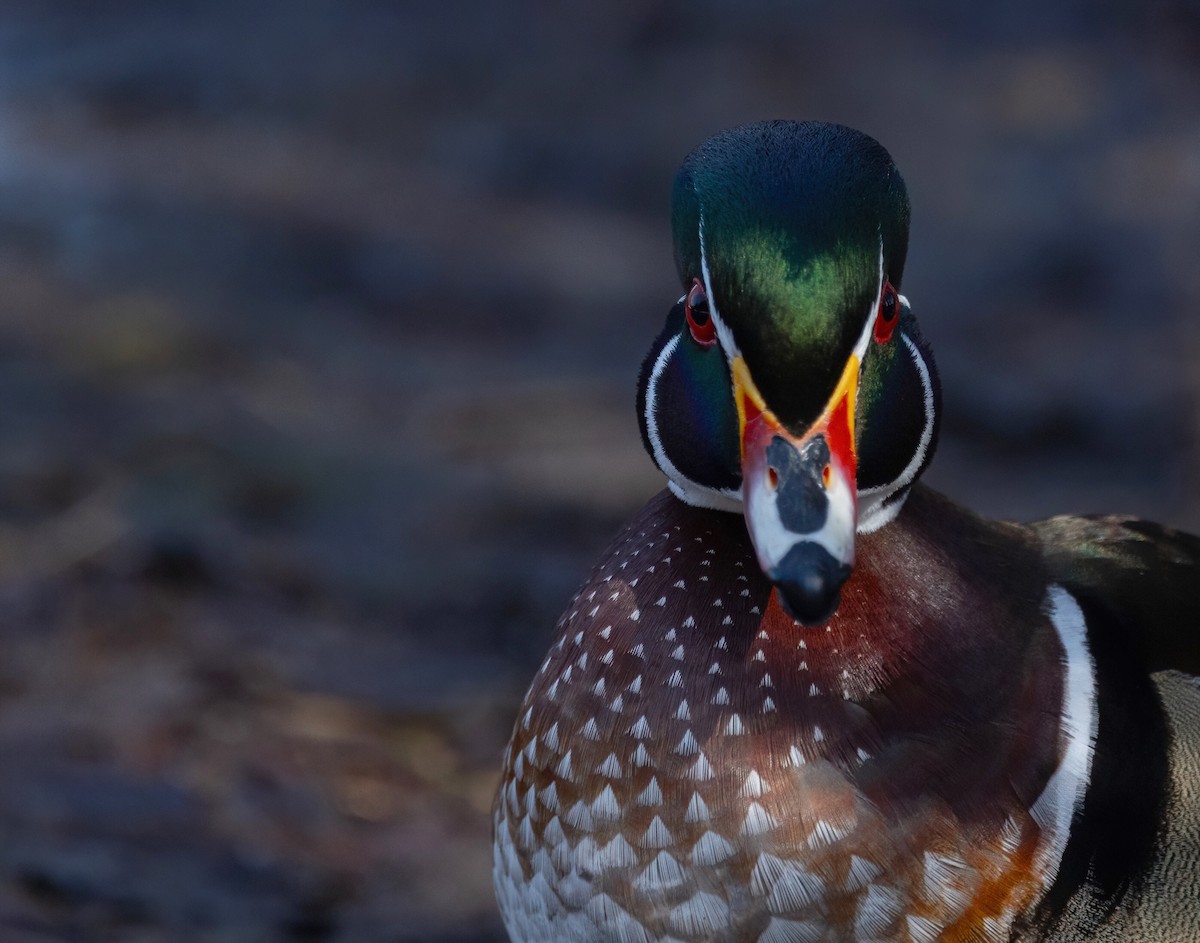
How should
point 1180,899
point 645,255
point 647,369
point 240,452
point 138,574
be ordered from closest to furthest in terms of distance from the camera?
1. point 1180,899
2. point 647,369
3. point 138,574
4. point 240,452
5. point 645,255

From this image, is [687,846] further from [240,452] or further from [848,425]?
[240,452]

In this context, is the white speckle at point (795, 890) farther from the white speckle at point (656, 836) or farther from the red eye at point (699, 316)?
the red eye at point (699, 316)

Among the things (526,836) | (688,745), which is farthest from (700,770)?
(526,836)

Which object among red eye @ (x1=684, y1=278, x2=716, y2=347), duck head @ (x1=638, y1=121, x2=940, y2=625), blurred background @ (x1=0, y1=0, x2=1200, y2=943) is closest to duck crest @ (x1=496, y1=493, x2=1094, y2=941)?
Answer: duck head @ (x1=638, y1=121, x2=940, y2=625)

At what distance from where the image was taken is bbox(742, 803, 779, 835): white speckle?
6.75ft

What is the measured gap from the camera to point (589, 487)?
4965 mm

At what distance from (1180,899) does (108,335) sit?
430 cm

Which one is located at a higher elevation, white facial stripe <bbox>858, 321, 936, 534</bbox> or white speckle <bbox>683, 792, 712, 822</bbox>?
white facial stripe <bbox>858, 321, 936, 534</bbox>

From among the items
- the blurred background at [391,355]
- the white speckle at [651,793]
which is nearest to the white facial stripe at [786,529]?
the white speckle at [651,793]

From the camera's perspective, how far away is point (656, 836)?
2.11 meters

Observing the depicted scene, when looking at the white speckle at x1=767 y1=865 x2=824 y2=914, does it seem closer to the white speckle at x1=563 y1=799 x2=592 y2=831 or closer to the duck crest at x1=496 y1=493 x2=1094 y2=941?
the duck crest at x1=496 y1=493 x2=1094 y2=941

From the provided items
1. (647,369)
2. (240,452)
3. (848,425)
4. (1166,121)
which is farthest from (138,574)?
(1166,121)

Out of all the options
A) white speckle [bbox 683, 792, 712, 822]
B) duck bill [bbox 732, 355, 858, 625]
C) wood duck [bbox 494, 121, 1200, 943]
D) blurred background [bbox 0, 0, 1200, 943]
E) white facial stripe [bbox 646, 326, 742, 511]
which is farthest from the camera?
blurred background [bbox 0, 0, 1200, 943]

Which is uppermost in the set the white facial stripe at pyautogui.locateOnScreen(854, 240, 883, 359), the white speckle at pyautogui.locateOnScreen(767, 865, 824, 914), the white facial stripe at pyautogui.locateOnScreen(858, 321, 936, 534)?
the white facial stripe at pyautogui.locateOnScreen(854, 240, 883, 359)
